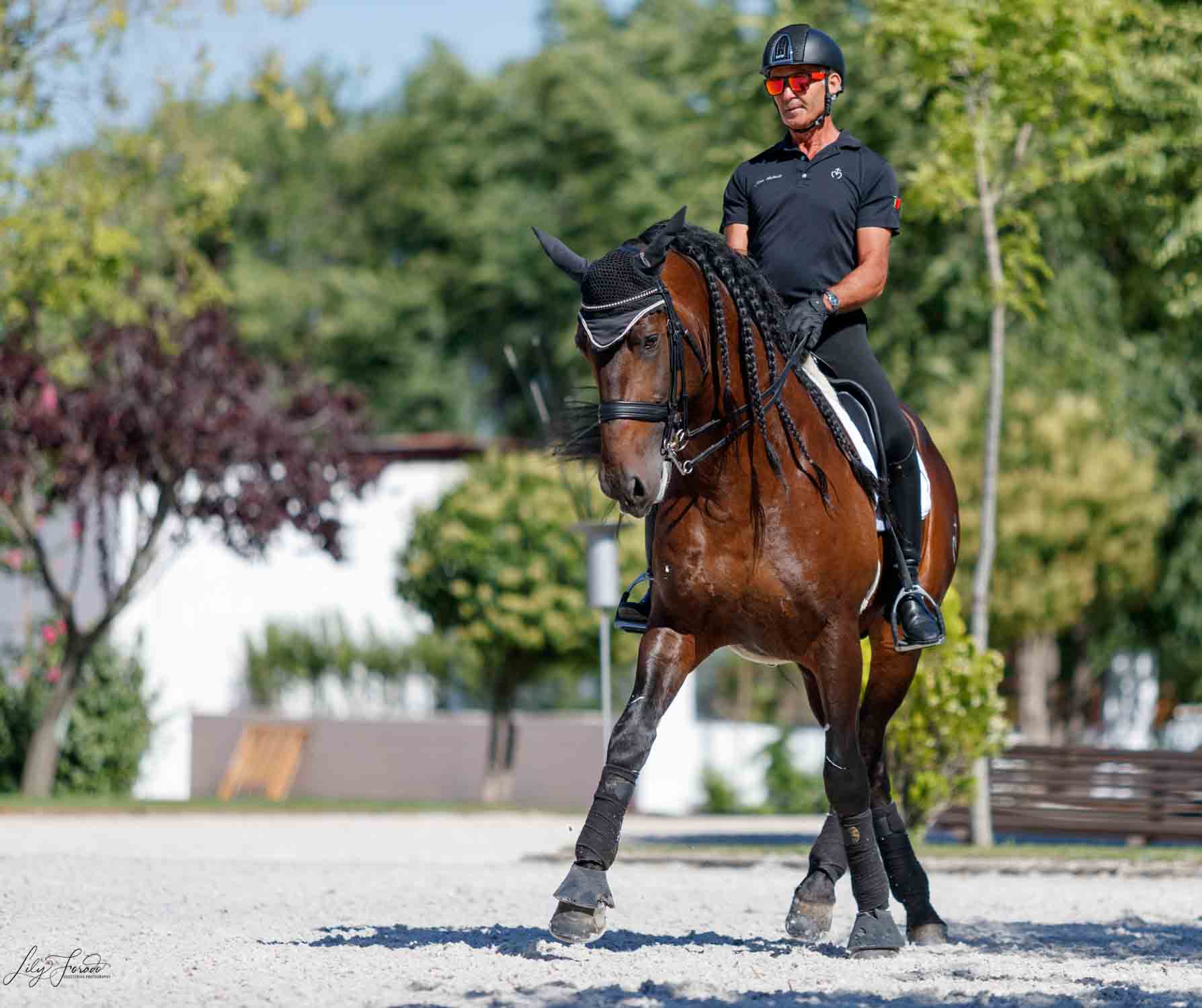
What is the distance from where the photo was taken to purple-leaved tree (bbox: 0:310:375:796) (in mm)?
21750

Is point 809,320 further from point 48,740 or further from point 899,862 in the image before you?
point 48,740

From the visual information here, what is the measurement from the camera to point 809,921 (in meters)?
7.97

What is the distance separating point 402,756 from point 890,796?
20.8 metres

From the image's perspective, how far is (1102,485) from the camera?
27.8 metres

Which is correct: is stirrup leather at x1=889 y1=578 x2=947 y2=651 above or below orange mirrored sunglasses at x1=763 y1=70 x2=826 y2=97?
below

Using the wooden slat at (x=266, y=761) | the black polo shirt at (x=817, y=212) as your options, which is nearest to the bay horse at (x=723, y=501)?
the black polo shirt at (x=817, y=212)

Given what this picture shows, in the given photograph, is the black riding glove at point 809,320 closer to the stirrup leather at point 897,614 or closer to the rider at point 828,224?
the rider at point 828,224

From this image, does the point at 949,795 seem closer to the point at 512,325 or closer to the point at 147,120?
the point at 147,120

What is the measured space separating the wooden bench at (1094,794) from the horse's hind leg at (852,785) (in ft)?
30.7

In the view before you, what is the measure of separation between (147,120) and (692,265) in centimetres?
1974

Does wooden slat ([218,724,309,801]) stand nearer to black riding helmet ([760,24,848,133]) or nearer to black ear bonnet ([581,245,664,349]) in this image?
black riding helmet ([760,24,848,133])

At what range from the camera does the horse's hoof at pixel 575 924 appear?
21.7ft

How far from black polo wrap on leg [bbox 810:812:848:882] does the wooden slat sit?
20942 mm

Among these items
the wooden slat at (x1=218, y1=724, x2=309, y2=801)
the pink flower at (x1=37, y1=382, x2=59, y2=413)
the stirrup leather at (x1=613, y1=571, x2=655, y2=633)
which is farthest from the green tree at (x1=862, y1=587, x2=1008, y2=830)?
the wooden slat at (x1=218, y1=724, x2=309, y2=801)
